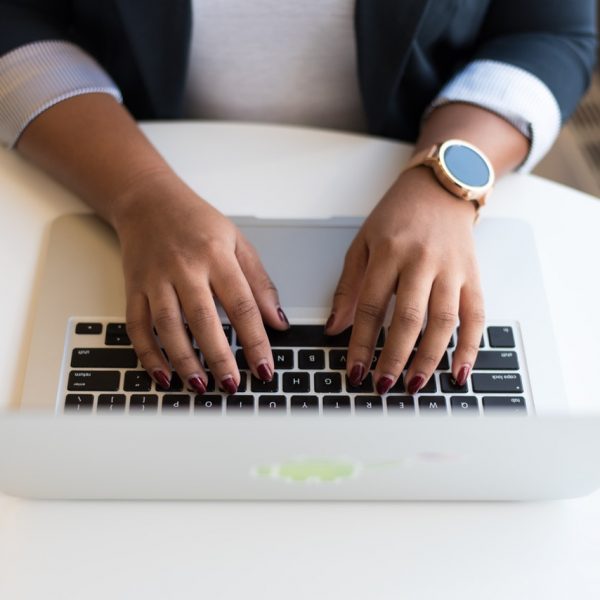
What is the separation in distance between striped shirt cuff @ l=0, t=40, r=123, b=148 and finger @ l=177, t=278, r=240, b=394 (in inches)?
10.5

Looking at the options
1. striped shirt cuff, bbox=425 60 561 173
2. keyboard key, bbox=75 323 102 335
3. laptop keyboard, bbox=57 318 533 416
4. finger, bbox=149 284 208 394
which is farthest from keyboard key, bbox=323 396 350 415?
striped shirt cuff, bbox=425 60 561 173

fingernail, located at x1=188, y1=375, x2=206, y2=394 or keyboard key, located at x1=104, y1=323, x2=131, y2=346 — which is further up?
keyboard key, located at x1=104, y1=323, x2=131, y2=346

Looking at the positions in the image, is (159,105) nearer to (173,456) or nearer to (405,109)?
(405,109)

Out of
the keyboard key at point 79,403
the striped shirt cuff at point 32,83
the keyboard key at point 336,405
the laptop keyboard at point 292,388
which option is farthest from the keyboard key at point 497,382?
the striped shirt cuff at point 32,83

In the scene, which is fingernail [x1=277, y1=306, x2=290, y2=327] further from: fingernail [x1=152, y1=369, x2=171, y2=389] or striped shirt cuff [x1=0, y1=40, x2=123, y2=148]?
striped shirt cuff [x1=0, y1=40, x2=123, y2=148]

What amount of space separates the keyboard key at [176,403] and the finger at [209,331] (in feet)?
0.10

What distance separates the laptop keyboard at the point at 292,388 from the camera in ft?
1.86

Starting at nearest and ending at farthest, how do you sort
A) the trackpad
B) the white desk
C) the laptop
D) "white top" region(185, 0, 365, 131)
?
the laptop → the white desk → the trackpad → "white top" region(185, 0, 365, 131)

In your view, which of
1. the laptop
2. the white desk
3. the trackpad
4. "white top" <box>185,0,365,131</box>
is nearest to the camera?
the laptop

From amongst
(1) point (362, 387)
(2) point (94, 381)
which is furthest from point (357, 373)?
(2) point (94, 381)

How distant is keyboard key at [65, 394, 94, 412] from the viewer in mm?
565

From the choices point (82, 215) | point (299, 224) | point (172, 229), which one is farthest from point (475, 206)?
point (82, 215)

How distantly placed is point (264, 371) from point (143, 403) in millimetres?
106

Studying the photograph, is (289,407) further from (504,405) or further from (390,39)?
(390,39)
